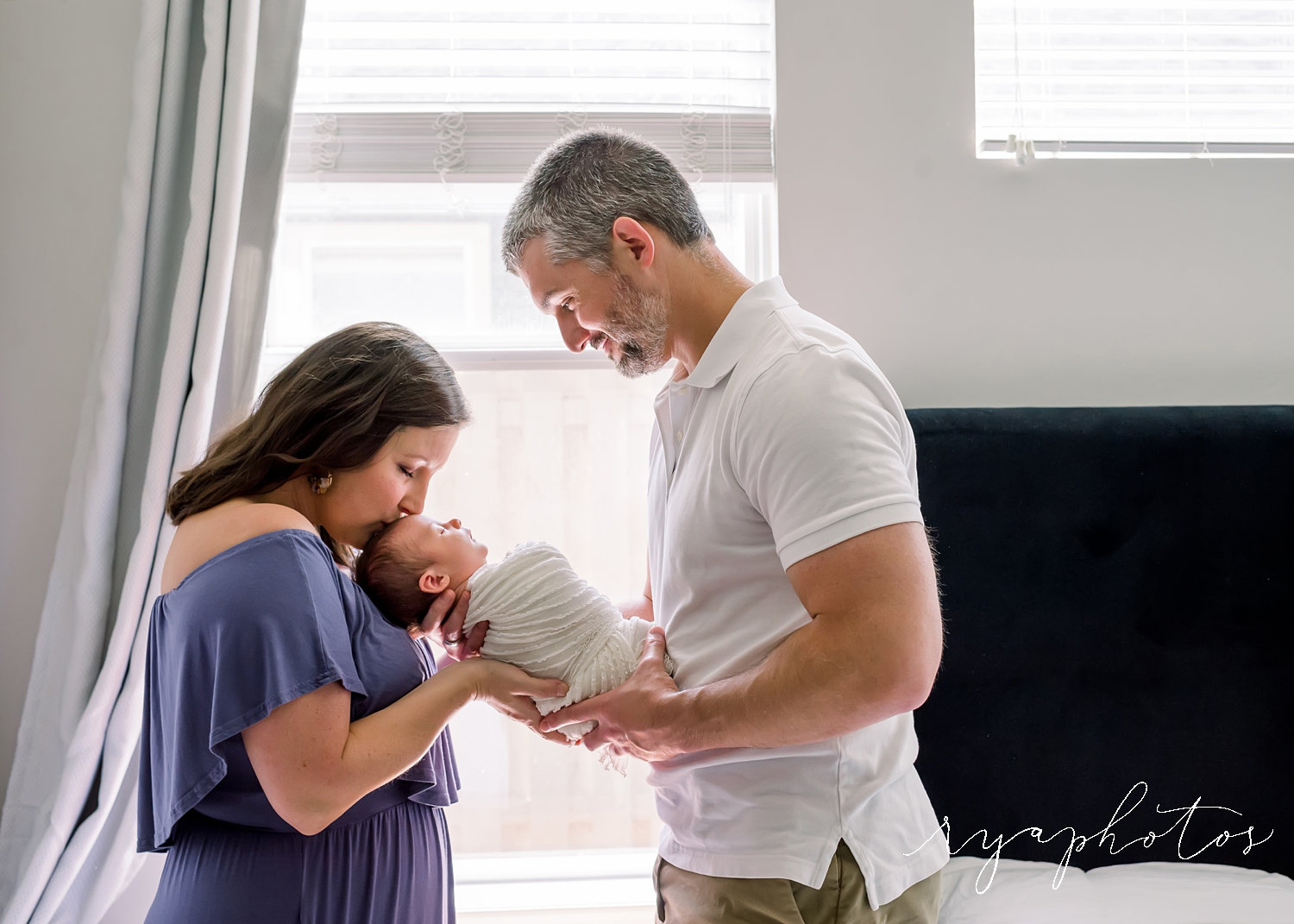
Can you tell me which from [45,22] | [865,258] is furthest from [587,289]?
[45,22]

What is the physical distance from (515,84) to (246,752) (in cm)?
168

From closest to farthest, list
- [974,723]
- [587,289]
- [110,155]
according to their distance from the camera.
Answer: [587,289]
[974,723]
[110,155]

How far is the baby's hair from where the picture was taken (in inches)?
61.0

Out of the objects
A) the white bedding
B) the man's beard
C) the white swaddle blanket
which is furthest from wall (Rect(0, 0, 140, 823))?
the white bedding

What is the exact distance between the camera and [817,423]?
1.15 m

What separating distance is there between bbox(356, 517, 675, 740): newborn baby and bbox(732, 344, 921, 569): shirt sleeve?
0.43 metres

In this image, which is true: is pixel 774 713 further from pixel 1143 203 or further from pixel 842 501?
pixel 1143 203

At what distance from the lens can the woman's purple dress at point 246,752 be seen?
3.96 feet

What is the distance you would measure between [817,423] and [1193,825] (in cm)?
155

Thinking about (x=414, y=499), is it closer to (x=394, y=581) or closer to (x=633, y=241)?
(x=394, y=581)

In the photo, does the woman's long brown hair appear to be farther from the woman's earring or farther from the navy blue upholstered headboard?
the navy blue upholstered headboard

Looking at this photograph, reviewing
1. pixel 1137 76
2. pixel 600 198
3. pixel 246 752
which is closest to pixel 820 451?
pixel 600 198

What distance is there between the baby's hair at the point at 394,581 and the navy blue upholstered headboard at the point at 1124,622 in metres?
1.09

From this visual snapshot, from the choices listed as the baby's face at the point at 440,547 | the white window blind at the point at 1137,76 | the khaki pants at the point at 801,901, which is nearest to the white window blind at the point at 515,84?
the white window blind at the point at 1137,76
